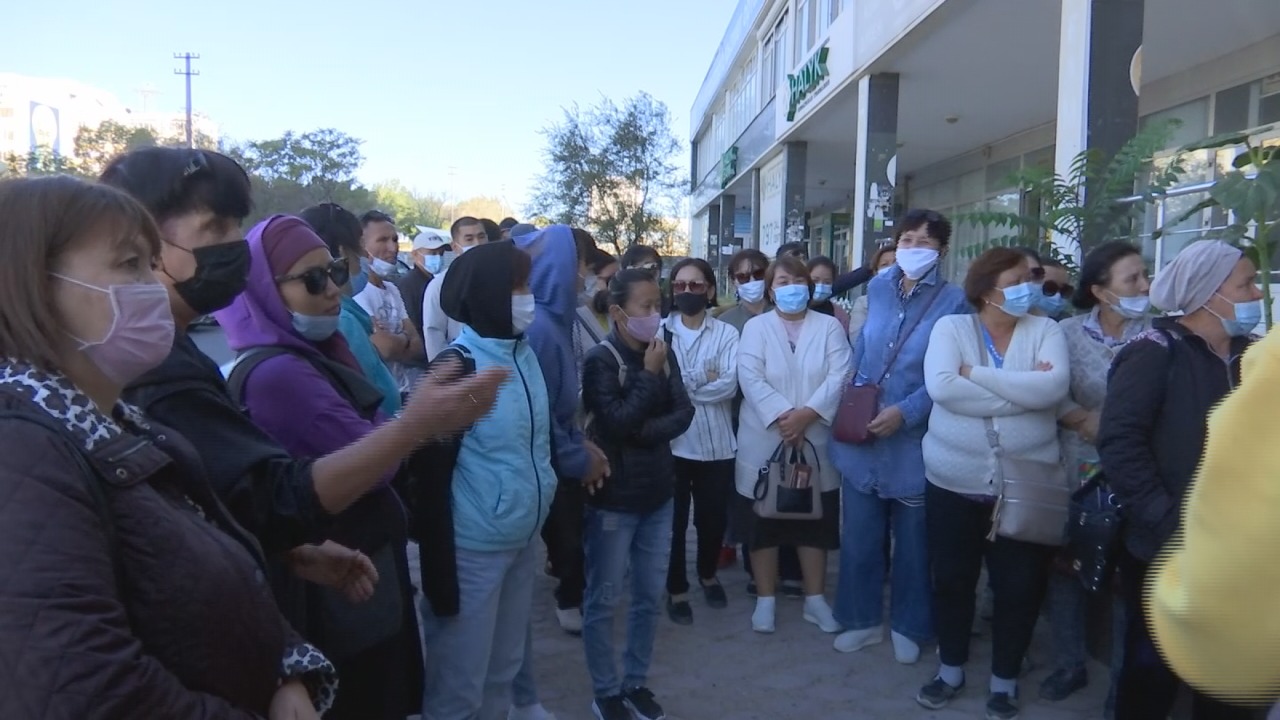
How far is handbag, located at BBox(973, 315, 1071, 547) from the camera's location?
147 inches

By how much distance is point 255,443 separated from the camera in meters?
1.91

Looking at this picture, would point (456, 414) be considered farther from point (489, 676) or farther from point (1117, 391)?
point (1117, 391)

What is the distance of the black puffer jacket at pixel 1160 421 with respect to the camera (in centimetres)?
300

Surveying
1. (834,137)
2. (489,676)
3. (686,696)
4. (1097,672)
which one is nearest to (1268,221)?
(1097,672)

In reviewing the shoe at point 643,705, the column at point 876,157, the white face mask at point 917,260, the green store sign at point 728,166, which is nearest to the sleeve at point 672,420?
the shoe at point 643,705

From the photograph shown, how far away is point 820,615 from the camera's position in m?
5.02

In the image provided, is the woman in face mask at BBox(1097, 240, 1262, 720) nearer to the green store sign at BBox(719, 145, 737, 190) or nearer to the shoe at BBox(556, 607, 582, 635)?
the shoe at BBox(556, 607, 582, 635)

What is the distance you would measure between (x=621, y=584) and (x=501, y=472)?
3.66ft

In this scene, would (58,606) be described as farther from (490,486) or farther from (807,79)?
(807,79)

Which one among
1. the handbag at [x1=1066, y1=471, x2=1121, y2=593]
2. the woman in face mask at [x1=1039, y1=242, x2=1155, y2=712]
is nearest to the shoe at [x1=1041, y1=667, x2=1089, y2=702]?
the woman in face mask at [x1=1039, y1=242, x2=1155, y2=712]

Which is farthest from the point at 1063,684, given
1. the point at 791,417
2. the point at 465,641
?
the point at 465,641

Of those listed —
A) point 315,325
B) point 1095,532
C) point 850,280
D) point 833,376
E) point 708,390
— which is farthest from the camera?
point 850,280

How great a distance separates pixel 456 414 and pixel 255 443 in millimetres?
429

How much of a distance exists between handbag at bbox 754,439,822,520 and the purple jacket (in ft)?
8.81
